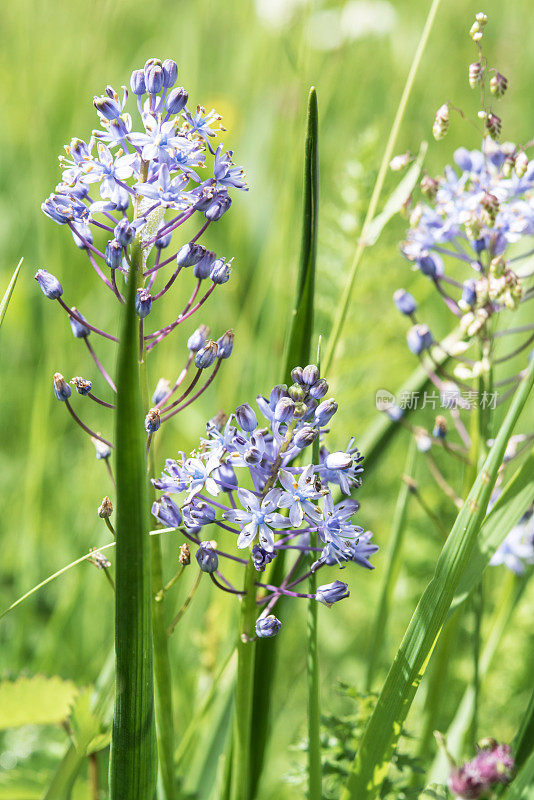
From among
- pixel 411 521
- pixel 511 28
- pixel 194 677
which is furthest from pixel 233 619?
pixel 511 28

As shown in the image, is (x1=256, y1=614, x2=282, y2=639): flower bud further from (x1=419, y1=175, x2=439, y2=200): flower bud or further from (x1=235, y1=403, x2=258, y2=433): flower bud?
(x1=419, y1=175, x2=439, y2=200): flower bud

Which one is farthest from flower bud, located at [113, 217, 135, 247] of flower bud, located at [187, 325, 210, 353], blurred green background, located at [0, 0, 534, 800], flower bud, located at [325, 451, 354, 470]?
blurred green background, located at [0, 0, 534, 800]

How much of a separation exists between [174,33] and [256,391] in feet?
10.8

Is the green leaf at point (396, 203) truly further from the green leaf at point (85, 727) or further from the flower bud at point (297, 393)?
the green leaf at point (85, 727)

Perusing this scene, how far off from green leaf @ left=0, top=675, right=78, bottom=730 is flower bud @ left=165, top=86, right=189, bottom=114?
1225 mm

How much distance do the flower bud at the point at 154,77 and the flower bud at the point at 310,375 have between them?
1.77 ft

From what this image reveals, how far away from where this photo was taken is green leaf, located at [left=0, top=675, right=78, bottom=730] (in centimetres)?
165

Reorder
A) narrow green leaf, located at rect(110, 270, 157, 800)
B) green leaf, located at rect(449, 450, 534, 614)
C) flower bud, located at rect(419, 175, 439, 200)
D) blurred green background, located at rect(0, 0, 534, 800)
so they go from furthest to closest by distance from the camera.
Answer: blurred green background, located at rect(0, 0, 534, 800) < flower bud, located at rect(419, 175, 439, 200) < green leaf, located at rect(449, 450, 534, 614) < narrow green leaf, located at rect(110, 270, 157, 800)

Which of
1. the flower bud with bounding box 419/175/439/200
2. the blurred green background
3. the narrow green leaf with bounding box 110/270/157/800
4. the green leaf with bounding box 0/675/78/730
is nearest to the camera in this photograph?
the narrow green leaf with bounding box 110/270/157/800

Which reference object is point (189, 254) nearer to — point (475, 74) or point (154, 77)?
point (154, 77)

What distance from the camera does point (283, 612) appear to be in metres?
1.82

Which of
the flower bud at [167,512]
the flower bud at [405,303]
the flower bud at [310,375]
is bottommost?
the flower bud at [167,512]

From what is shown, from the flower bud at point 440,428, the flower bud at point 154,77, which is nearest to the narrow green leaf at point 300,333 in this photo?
the flower bud at point 154,77

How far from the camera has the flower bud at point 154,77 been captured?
1.29 meters
